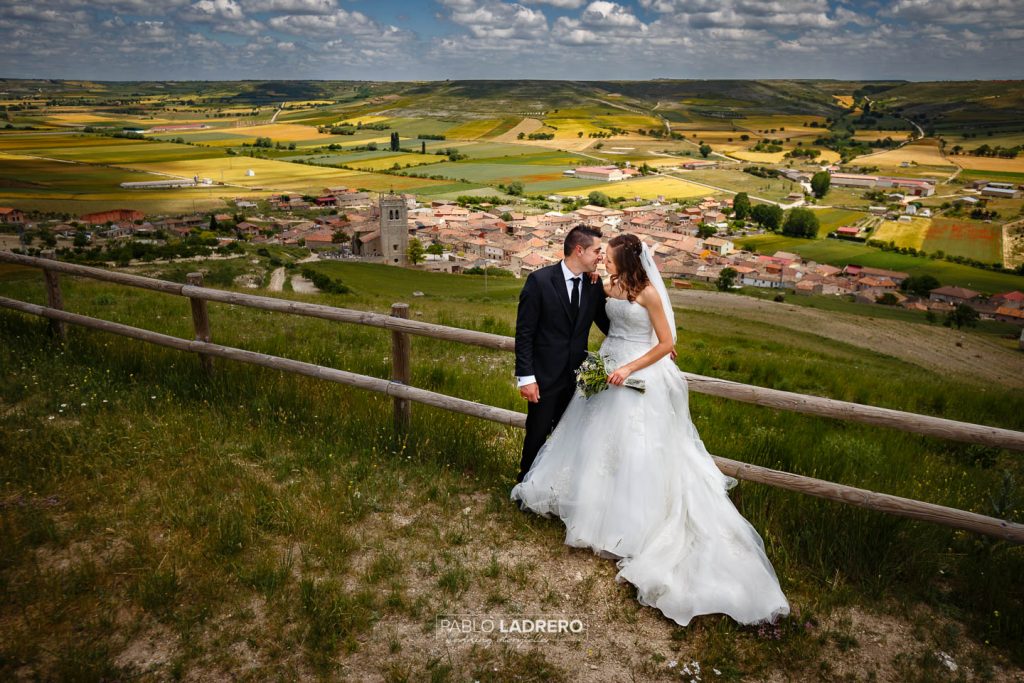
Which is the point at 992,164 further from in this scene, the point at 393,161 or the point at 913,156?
the point at 393,161

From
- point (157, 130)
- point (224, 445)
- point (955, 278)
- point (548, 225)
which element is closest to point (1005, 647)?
point (224, 445)

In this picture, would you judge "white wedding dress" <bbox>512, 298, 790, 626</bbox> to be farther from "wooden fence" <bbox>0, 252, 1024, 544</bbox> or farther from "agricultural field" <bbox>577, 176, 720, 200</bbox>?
"agricultural field" <bbox>577, 176, 720, 200</bbox>

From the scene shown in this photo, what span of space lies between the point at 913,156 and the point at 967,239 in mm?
33273

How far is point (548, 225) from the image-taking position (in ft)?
167

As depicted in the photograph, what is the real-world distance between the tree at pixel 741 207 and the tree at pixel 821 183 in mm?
10490

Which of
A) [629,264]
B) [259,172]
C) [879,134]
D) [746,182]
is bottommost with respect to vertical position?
[746,182]

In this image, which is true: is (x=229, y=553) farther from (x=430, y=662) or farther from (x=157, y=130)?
(x=157, y=130)

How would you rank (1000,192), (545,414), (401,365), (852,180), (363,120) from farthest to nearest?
(363,120) < (852,180) < (1000,192) < (401,365) < (545,414)

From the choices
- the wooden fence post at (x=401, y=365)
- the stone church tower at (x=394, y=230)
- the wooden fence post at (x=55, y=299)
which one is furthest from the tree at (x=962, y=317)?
the wooden fence post at (x=55, y=299)

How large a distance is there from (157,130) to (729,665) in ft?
221

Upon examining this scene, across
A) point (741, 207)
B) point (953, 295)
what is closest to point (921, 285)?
point (953, 295)

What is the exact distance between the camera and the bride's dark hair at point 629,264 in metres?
4.35

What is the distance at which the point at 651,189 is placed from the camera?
262 feet

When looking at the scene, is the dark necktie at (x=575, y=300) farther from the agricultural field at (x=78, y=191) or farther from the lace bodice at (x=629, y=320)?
the agricultural field at (x=78, y=191)
